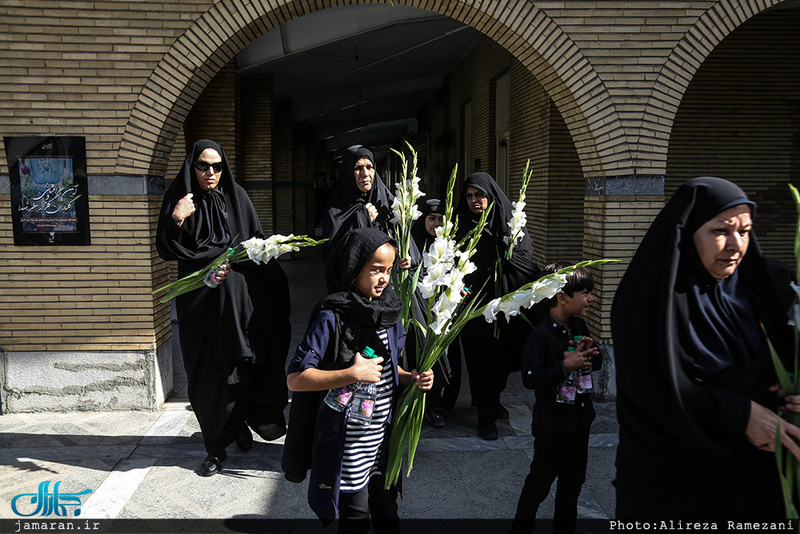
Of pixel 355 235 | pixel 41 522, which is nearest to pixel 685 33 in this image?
pixel 355 235

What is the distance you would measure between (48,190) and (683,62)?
5.21 metres

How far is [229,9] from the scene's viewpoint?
519cm

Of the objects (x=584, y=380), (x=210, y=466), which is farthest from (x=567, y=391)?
(x=210, y=466)

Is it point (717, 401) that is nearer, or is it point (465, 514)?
point (717, 401)

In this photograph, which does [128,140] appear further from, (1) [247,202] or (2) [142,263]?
(1) [247,202]

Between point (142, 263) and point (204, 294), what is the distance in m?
1.41

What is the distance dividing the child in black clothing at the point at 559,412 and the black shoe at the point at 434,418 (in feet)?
6.04

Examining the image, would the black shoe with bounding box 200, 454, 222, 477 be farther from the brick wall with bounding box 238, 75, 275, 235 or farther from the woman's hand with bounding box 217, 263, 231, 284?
the brick wall with bounding box 238, 75, 275, 235

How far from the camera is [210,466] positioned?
4.12 m

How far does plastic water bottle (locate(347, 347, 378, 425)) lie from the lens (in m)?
2.62

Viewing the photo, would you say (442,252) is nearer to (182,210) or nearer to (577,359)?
(577,359)

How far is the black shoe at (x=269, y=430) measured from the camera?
4.43m

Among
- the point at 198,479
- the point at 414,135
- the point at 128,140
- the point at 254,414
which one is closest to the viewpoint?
the point at 198,479

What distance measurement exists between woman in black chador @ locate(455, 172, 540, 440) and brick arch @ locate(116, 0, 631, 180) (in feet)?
4.41
